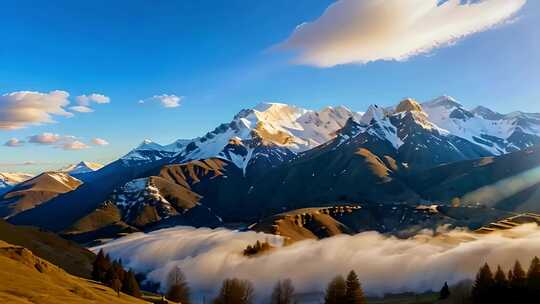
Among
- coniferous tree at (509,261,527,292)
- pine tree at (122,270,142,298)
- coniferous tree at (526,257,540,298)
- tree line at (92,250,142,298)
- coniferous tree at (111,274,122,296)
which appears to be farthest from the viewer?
tree line at (92,250,142,298)

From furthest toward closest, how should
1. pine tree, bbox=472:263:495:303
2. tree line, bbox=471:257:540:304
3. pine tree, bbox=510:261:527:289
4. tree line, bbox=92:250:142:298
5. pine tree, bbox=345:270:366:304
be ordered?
tree line, bbox=92:250:142:298
pine tree, bbox=345:270:366:304
pine tree, bbox=472:263:495:303
pine tree, bbox=510:261:527:289
tree line, bbox=471:257:540:304

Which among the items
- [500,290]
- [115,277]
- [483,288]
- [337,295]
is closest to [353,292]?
[337,295]

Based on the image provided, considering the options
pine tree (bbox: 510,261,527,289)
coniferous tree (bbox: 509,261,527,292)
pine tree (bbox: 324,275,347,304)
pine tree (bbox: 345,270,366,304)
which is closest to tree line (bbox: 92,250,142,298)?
pine tree (bbox: 324,275,347,304)

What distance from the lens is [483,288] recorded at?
147125 millimetres

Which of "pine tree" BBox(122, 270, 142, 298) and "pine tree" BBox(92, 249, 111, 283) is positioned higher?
"pine tree" BBox(92, 249, 111, 283)

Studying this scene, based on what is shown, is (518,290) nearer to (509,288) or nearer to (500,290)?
(509,288)

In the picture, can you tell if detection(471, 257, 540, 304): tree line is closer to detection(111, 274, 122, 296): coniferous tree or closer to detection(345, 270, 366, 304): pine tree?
detection(345, 270, 366, 304): pine tree

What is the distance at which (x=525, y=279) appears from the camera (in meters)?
145

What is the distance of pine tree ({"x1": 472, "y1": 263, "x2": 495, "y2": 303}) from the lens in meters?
144

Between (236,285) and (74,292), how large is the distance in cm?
9680

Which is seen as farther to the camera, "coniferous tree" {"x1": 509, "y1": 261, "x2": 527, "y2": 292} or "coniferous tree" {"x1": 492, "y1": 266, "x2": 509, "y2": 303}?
"coniferous tree" {"x1": 492, "y1": 266, "x2": 509, "y2": 303}

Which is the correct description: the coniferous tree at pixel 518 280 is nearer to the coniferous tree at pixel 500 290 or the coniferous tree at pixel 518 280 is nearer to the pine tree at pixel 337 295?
the coniferous tree at pixel 500 290

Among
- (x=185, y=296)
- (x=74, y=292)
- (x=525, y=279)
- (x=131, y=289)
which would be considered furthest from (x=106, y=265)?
(x=525, y=279)

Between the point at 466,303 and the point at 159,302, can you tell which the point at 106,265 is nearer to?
the point at 159,302
